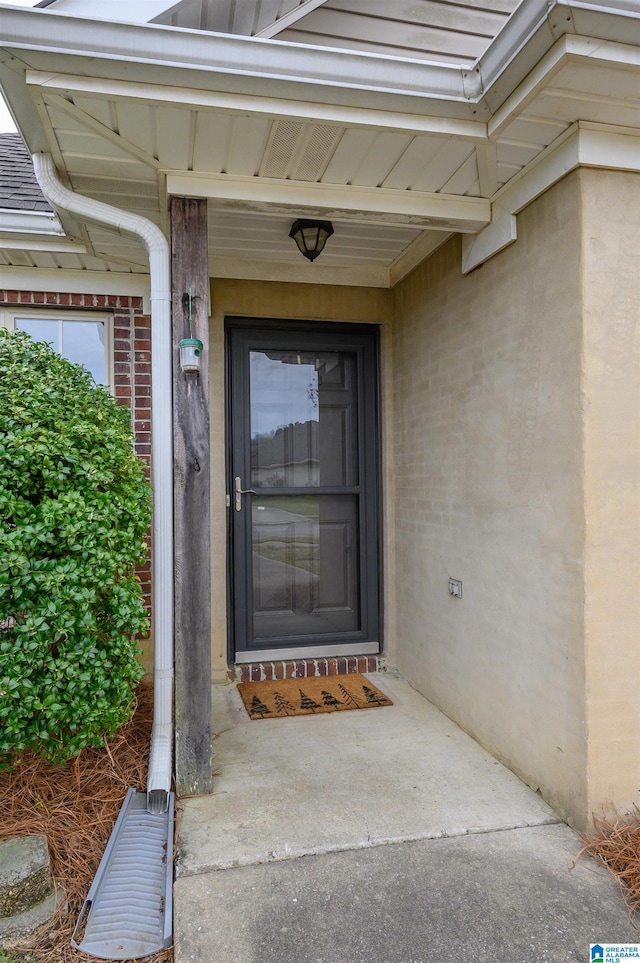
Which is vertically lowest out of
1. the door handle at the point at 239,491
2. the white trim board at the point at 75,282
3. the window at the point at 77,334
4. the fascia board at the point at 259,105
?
the door handle at the point at 239,491

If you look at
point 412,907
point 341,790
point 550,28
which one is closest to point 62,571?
point 341,790

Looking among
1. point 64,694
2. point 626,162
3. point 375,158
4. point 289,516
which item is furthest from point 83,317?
point 626,162

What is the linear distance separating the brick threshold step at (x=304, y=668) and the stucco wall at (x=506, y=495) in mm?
321

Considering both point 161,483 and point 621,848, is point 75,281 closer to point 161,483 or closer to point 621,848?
point 161,483

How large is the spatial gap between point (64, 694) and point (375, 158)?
7.67ft

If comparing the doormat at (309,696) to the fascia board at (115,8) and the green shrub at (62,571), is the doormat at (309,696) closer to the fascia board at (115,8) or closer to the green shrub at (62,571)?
the green shrub at (62,571)

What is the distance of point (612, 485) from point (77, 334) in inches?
119

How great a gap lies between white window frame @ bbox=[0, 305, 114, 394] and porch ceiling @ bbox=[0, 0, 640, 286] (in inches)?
33.7

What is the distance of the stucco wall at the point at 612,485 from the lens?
2.20 meters

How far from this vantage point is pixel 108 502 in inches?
89.8

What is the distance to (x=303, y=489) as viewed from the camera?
4.00 m

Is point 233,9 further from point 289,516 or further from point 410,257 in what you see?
point 289,516

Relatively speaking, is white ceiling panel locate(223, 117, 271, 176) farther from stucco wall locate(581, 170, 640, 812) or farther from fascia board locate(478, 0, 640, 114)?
stucco wall locate(581, 170, 640, 812)

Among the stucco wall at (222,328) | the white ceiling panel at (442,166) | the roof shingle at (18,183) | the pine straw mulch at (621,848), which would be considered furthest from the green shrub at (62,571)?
the pine straw mulch at (621,848)
